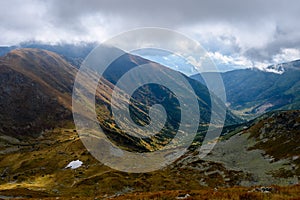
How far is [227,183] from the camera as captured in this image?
9469 centimetres

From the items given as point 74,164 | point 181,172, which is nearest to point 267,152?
point 181,172

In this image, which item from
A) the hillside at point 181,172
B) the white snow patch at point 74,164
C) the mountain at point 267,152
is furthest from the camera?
the white snow patch at point 74,164

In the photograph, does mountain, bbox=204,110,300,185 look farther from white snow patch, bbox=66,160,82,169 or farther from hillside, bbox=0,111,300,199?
white snow patch, bbox=66,160,82,169

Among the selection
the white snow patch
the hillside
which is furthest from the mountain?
the white snow patch

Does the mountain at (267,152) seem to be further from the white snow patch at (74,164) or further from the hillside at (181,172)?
the white snow patch at (74,164)

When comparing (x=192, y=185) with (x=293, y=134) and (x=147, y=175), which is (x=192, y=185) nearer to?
(x=147, y=175)

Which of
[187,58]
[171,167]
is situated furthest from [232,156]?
[187,58]

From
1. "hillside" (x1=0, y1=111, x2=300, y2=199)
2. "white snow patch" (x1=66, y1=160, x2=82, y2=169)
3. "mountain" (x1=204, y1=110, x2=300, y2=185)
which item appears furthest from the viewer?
"white snow patch" (x1=66, y1=160, x2=82, y2=169)

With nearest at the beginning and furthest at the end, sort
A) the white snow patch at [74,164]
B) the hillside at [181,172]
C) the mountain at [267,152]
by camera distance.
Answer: the hillside at [181,172]
the mountain at [267,152]
the white snow patch at [74,164]

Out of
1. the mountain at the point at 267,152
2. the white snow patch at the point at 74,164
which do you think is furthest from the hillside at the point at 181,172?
the white snow patch at the point at 74,164

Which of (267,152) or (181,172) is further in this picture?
(267,152)

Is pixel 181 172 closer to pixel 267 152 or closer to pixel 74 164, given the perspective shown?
pixel 267 152

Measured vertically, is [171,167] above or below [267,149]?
below

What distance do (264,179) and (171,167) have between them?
4636 cm
